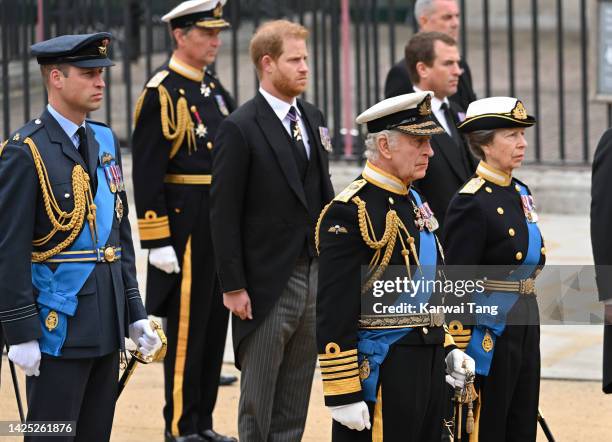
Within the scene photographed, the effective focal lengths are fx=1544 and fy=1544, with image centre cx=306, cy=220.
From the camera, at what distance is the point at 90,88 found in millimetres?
5293

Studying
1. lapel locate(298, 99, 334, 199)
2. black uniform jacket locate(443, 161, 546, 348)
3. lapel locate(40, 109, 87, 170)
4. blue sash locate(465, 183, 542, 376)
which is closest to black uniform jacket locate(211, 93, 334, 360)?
lapel locate(298, 99, 334, 199)

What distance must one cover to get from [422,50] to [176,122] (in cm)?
118

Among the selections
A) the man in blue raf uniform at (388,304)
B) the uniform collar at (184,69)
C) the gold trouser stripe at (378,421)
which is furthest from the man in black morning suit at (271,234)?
the gold trouser stripe at (378,421)

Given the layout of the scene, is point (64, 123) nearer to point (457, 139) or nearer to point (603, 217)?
point (603, 217)

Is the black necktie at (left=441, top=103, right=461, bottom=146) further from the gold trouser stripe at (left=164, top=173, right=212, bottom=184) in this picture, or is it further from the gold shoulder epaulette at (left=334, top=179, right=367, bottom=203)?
the gold shoulder epaulette at (left=334, top=179, right=367, bottom=203)

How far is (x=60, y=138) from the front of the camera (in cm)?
527

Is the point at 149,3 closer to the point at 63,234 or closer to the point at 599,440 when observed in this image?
the point at 599,440

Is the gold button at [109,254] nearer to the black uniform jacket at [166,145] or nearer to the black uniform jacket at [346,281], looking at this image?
the black uniform jacket at [346,281]

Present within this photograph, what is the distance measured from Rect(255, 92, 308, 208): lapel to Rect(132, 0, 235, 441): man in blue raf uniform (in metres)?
0.94

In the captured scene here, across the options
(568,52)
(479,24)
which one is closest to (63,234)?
(568,52)

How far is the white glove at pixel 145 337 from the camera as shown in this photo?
548 centimetres

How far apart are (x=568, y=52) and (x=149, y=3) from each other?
7.97m

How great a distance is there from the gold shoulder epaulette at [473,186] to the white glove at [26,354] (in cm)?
168

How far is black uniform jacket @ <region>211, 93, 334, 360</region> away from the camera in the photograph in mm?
6156
